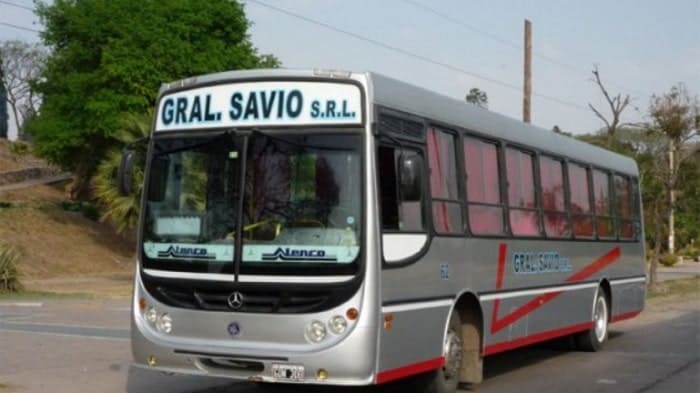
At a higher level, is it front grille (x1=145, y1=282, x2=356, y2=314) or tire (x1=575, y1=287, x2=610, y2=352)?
front grille (x1=145, y1=282, x2=356, y2=314)

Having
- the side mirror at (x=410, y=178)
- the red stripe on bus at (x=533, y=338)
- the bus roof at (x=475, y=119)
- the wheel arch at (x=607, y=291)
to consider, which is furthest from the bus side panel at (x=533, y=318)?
the side mirror at (x=410, y=178)

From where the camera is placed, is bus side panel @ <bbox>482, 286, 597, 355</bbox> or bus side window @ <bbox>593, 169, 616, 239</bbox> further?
bus side window @ <bbox>593, 169, 616, 239</bbox>

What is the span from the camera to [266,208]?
9477 millimetres

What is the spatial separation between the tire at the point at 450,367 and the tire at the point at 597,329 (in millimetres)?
5508

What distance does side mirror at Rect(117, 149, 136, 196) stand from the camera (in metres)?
10.2

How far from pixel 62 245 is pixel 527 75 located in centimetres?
2285

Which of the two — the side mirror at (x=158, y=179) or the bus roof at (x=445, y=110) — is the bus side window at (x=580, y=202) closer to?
the bus roof at (x=445, y=110)

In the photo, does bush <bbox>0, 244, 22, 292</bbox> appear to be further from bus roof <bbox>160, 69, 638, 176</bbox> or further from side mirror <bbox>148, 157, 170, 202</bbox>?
side mirror <bbox>148, 157, 170, 202</bbox>

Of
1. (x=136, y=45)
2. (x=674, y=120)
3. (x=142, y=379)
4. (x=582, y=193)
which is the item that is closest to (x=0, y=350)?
(x=142, y=379)

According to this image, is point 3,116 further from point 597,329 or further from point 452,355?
point 452,355

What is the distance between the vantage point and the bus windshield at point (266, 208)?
927 centimetres

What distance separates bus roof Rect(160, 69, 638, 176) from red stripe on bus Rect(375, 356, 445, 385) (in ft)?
7.93

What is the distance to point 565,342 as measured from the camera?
16906 mm

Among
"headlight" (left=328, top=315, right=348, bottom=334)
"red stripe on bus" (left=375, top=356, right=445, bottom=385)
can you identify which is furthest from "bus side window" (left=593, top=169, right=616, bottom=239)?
"headlight" (left=328, top=315, right=348, bottom=334)
